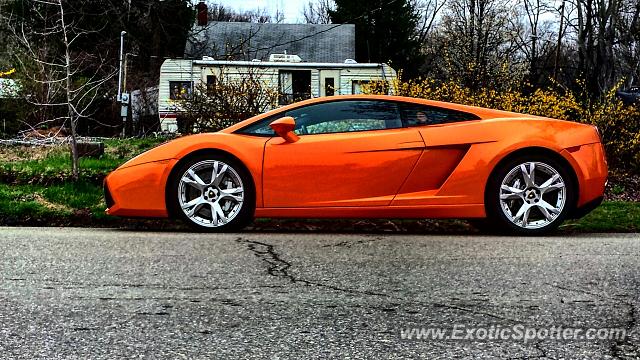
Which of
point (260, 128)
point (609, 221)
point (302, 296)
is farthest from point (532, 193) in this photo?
point (302, 296)

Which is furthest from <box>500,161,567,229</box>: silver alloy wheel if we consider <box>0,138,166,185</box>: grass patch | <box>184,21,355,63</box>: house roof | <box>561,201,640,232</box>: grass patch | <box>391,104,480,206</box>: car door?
<box>184,21,355,63</box>: house roof

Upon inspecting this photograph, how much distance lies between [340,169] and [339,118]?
22.3 inches

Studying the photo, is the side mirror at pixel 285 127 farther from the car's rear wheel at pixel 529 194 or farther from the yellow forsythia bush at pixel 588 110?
the yellow forsythia bush at pixel 588 110

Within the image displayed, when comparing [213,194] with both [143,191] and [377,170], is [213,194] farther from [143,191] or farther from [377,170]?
[377,170]

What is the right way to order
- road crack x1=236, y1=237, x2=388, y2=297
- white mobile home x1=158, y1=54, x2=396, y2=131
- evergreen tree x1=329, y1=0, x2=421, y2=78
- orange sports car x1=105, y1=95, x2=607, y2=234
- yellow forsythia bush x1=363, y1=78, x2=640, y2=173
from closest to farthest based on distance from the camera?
road crack x1=236, y1=237, x2=388, y2=297 → orange sports car x1=105, y1=95, x2=607, y2=234 → yellow forsythia bush x1=363, y1=78, x2=640, y2=173 → white mobile home x1=158, y1=54, x2=396, y2=131 → evergreen tree x1=329, y1=0, x2=421, y2=78

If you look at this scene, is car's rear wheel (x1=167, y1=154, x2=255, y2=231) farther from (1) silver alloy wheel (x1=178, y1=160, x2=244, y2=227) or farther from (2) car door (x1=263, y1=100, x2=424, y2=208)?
(2) car door (x1=263, y1=100, x2=424, y2=208)

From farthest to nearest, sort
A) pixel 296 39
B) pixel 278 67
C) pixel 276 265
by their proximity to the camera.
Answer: pixel 296 39
pixel 278 67
pixel 276 265

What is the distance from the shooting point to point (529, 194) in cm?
675

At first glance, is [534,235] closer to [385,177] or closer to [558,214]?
[558,214]

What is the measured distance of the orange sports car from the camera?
6.69 m

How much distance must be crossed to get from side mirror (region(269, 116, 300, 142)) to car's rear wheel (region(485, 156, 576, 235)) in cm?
178

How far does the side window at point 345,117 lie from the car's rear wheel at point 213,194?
718 millimetres

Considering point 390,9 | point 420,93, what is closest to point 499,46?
point 390,9

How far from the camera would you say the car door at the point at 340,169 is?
22.0 feet
